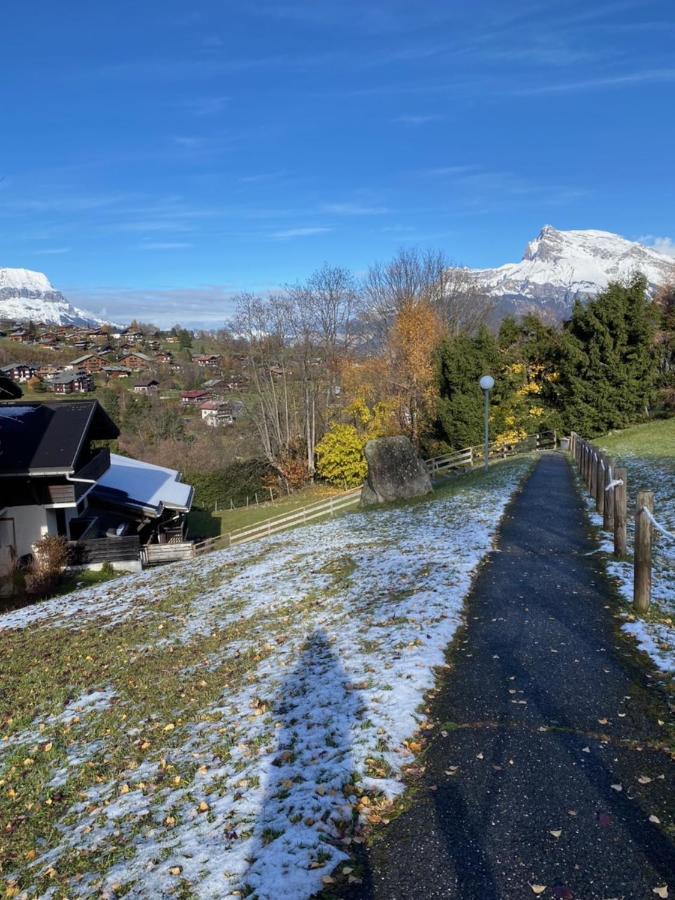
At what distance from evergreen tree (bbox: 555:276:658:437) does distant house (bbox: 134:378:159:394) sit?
190ft

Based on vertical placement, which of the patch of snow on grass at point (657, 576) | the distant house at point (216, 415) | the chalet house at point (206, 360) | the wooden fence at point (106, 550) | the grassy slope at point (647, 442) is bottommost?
the wooden fence at point (106, 550)

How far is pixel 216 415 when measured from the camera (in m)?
68.6

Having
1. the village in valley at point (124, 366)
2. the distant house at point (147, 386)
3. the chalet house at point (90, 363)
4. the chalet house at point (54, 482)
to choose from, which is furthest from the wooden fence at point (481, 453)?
the chalet house at point (90, 363)

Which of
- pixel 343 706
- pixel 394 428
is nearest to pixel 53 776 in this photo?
pixel 343 706

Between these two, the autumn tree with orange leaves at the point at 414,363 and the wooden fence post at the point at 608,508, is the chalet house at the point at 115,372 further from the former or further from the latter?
the wooden fence post at the point at 608,508

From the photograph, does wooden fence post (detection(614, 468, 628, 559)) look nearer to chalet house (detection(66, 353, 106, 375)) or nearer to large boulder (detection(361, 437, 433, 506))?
large boulder (detection(361, 437, 433, 506))

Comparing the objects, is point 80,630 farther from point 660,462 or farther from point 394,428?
point 394,428

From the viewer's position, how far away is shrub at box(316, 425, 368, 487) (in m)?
43.6

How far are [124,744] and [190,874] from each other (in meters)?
2.95

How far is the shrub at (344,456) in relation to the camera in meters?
43.6

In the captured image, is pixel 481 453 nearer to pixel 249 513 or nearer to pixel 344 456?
pixel 344 456

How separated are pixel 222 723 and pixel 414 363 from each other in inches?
1531

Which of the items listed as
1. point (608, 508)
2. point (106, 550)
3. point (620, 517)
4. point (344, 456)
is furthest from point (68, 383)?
point (620, 517)

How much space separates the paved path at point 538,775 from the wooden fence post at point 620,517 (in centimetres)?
245
